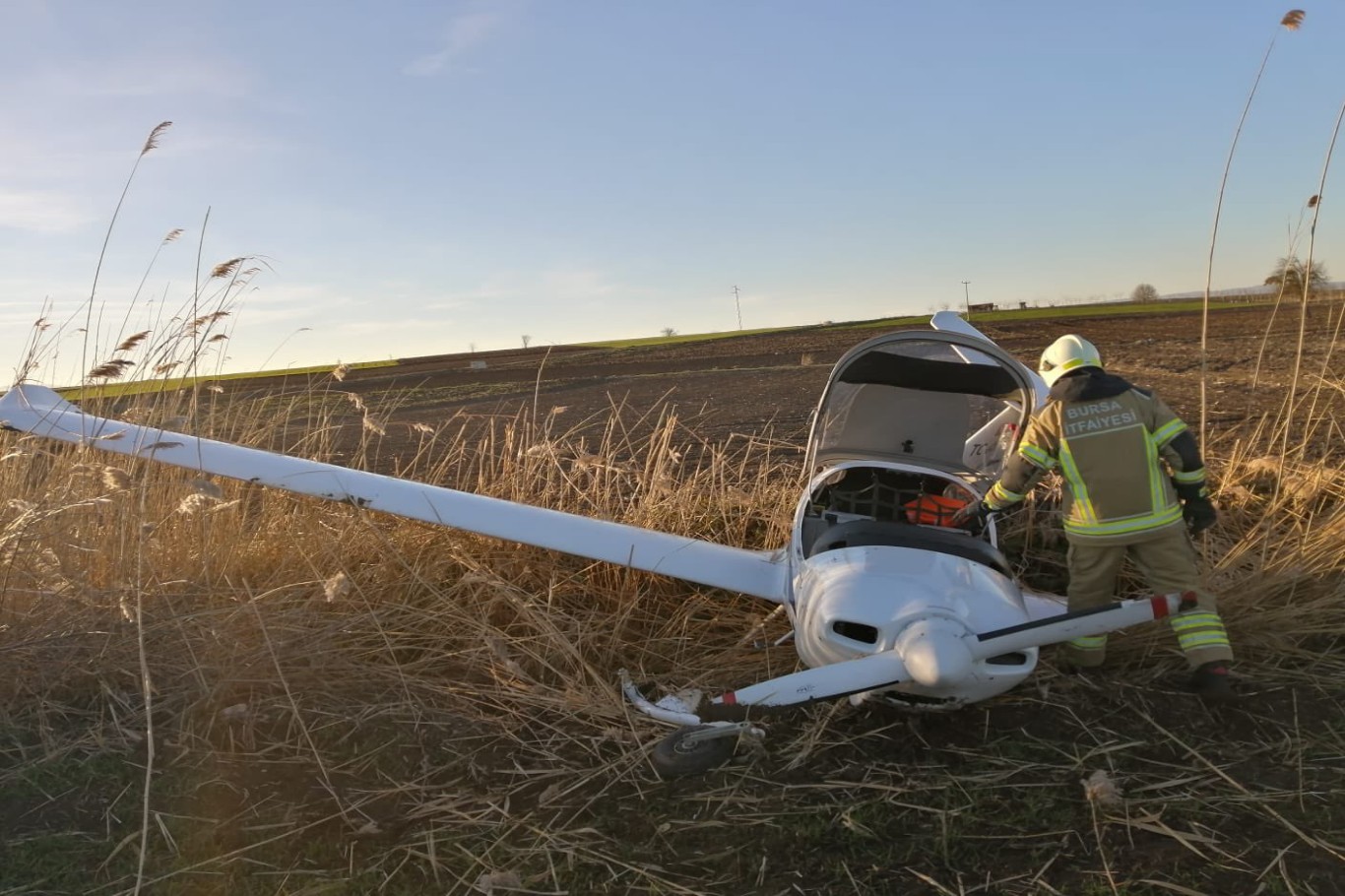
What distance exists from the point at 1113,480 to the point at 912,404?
1.47 metres

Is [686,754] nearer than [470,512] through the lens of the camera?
Yes

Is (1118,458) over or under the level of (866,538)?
over

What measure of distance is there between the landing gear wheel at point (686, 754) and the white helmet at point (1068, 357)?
7.79ft

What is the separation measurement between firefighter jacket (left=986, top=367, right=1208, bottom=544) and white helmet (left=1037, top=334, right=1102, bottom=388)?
6cm

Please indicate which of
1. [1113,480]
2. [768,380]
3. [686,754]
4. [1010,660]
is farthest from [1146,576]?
[768,380]

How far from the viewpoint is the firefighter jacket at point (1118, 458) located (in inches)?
161

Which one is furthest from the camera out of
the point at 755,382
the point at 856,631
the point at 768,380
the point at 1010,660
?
the point at 768,380

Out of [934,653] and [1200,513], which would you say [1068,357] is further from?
[934,653]

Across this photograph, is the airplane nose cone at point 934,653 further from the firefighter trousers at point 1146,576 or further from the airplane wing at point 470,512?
the airplane wing at point 470,512

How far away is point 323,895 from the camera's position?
292 cm

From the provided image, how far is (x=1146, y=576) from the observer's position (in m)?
4.24

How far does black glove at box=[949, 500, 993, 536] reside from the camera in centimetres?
438

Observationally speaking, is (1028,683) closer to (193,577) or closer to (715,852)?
(715,852)

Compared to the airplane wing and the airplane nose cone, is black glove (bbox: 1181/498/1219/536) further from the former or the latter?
the airplane wing
